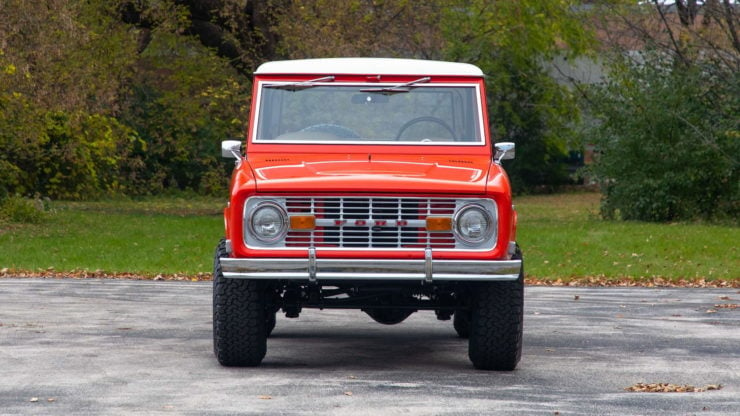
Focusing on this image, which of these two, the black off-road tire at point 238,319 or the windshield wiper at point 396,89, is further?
the windshield wiper at point 396,89

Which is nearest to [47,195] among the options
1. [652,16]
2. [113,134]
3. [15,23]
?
[113,134]

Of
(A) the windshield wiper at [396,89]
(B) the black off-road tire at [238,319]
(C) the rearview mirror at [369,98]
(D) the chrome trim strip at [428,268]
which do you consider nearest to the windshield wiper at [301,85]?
(C) the rearview mirror at [369,98]

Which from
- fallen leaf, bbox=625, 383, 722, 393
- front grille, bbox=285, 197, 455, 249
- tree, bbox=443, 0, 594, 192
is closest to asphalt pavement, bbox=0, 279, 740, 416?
fallen leaf, bbox=625, 383, 722, 393

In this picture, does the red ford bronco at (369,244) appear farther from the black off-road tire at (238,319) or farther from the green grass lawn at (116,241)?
the green grass lawn at (116,241)

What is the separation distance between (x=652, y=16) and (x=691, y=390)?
21348mm

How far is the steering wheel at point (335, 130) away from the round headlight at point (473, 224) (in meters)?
1.59

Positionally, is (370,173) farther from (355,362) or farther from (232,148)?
(355,362)

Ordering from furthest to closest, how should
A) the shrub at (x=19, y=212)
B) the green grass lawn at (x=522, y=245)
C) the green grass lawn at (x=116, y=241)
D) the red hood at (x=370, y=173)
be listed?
the shrub at (x=19, y=212), the green grass lawn at (x=116, y=241), the green grass lawn at (x=522, y=245), the red hood at (x=370, y=173)

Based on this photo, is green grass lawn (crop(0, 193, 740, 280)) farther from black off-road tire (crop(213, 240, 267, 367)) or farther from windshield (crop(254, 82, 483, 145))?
black off-road tire (crop(213, 240, 267, 367))

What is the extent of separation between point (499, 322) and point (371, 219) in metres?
1.13

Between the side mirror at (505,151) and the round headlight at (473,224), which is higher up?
the side mirror at (505,151)

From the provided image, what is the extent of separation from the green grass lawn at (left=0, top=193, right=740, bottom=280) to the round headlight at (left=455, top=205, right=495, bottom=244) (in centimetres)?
920

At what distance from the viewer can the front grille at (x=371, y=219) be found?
29.7 feet

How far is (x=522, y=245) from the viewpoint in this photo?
73.6 feet
